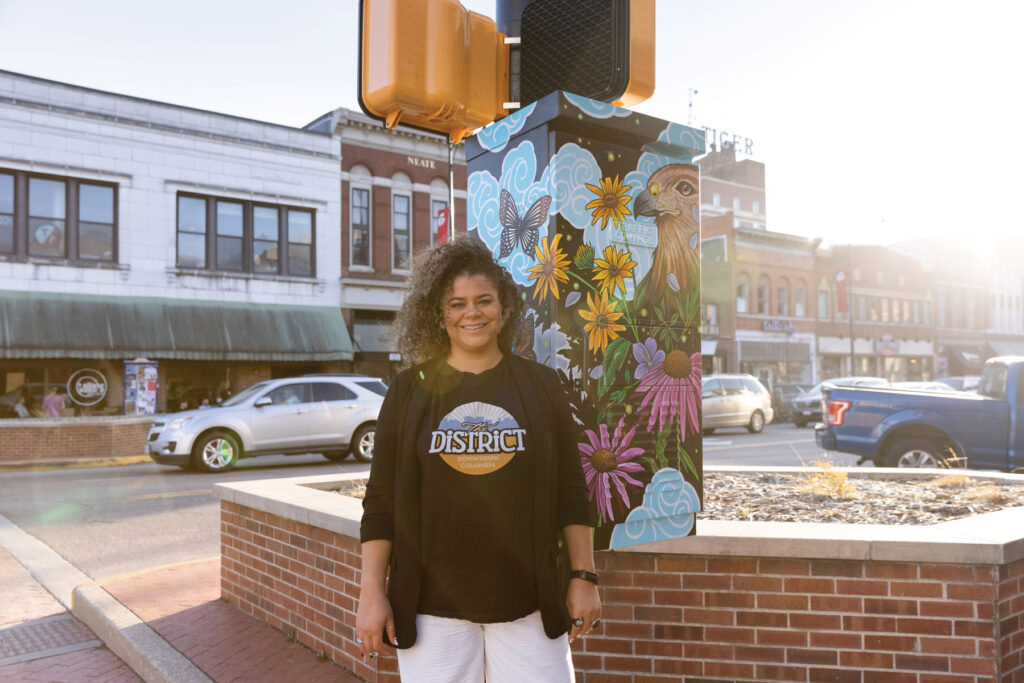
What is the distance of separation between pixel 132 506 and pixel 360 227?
53.7ft

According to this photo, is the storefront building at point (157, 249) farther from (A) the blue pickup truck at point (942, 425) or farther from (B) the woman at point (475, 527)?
(B) the woman at point (475, 527)

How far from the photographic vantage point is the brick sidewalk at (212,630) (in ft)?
13.3

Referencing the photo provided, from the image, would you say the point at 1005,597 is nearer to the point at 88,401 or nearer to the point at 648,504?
the point at 648,504

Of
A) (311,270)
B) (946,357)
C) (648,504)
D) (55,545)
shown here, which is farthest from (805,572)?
(946,357)

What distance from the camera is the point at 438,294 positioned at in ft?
8.55

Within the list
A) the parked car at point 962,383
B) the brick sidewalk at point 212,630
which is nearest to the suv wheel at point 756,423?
the parked car at point 962,383

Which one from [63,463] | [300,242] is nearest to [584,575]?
[63,463]

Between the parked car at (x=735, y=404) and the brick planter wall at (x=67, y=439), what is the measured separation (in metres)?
14.2

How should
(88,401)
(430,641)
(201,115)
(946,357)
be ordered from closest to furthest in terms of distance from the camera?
(430,641) < (88,401) < (201,115) < (946,357)

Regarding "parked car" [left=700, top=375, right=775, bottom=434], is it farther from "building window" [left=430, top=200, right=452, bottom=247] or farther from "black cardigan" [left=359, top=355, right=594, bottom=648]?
"black cardigan" [left=359, top=355, right=594, bottom=648]

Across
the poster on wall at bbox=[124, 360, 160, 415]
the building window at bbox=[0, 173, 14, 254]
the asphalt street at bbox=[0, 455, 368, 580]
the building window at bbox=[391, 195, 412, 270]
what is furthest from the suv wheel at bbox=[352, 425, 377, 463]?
the building window at bbox=[391, 195, 412, 270]

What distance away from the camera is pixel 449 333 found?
257 centimetres

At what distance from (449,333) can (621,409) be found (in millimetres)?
1095

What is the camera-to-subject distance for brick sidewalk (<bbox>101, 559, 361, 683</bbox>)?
4055mm
